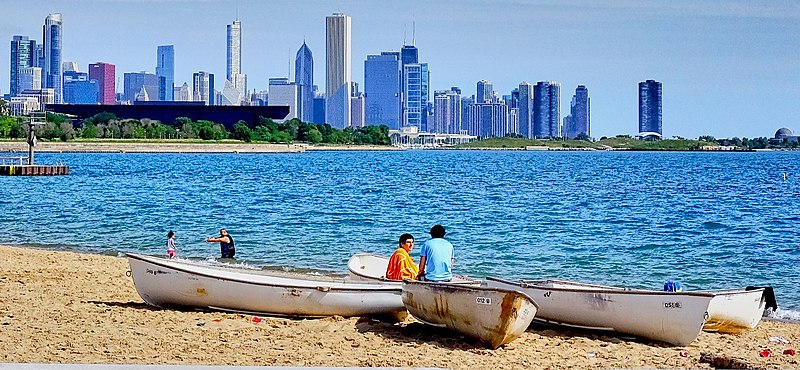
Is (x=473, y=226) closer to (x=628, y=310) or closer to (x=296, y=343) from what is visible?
(x=628, y=310)

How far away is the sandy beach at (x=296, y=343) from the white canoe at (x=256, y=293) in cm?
20

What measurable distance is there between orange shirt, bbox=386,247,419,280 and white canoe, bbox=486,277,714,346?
139 centimetres

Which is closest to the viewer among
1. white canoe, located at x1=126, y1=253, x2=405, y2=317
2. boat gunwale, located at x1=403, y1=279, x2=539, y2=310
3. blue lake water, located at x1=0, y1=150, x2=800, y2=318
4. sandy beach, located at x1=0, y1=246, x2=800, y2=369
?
sandy beach, located at x1=0, y1=246, x2=800, y2=369

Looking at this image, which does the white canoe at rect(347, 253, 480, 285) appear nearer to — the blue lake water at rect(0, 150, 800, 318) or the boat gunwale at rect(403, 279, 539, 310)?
the boat gunwale at rect(403, 279, 539, 310)

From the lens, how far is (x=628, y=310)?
1589 cm

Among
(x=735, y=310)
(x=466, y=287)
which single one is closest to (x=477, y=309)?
(x=466, y=287)

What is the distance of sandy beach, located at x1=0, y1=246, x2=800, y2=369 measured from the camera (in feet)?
45.8

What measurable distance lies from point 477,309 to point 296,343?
2696 millimetres

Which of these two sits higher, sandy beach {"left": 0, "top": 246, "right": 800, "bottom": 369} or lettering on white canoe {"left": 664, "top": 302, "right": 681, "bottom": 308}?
lettering on white canoe {"left": 664, "top": 302, "right": 681, "bottom": 308}

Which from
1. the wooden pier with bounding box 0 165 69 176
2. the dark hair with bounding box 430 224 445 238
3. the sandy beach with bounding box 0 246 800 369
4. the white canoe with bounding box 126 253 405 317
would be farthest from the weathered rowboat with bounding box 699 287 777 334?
the wooden pier with bounding box 0 165 69 176

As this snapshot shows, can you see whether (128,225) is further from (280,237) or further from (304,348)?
(304,348)

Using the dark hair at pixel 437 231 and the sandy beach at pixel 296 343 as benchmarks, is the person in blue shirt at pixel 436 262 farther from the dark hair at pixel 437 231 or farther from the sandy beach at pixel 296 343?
the sandy beach at pixel 296 343

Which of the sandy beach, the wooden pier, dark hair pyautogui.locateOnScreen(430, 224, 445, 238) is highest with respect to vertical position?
the wooden pier

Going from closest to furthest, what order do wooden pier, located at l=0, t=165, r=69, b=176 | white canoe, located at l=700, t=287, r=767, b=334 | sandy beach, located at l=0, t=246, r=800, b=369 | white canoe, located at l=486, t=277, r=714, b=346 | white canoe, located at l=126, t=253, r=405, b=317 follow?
1. sandy beach, located at l=0, t=246, r=800, b=369
2. white canoe, located at l=486, t=277, r=714, b=346
3. white canoe, located at l=700, t=287, r=767, b=334
4. white canoe, located at l=126, t=253, r=405, b=317
5. wooden pier, located at l=0, t=165, r=69, b=176
